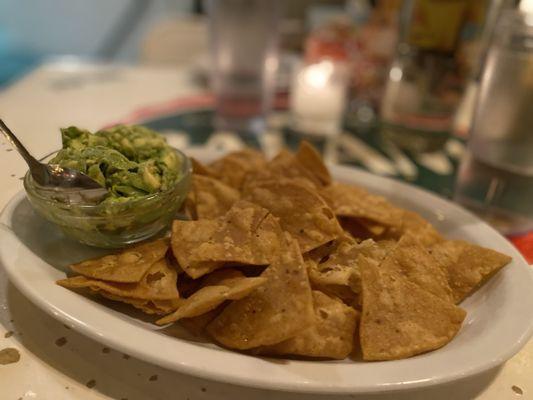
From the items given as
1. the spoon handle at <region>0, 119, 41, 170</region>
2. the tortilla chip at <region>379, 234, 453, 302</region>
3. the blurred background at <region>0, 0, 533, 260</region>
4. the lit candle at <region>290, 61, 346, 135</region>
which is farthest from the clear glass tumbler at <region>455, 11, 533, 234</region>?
the spoon handle at <region>0, 119, 41, 170</region>

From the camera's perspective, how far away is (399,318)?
28.8 inches

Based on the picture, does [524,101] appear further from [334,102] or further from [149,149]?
[149,149]

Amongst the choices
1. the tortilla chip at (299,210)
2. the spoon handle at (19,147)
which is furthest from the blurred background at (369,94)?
the spoon handle at (19,147)

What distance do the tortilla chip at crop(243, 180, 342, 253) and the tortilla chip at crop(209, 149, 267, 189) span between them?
103mm

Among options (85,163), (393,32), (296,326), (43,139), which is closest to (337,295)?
(296,326)

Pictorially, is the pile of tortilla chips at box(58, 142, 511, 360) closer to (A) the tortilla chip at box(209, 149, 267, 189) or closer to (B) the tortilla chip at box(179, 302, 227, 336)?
(B) the tortilla chip at box(179, 302, 227, 336)

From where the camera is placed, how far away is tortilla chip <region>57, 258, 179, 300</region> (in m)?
0.71

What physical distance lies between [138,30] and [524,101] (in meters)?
3.99

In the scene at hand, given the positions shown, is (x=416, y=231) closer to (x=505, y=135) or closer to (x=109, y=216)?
(x=505, y=135)

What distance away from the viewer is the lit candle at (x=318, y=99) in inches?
66.6

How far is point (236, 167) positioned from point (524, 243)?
2.11ft

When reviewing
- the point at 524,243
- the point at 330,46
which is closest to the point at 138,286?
the point at 524,243

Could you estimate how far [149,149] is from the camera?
879mm

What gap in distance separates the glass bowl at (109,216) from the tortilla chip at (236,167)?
208 mm
